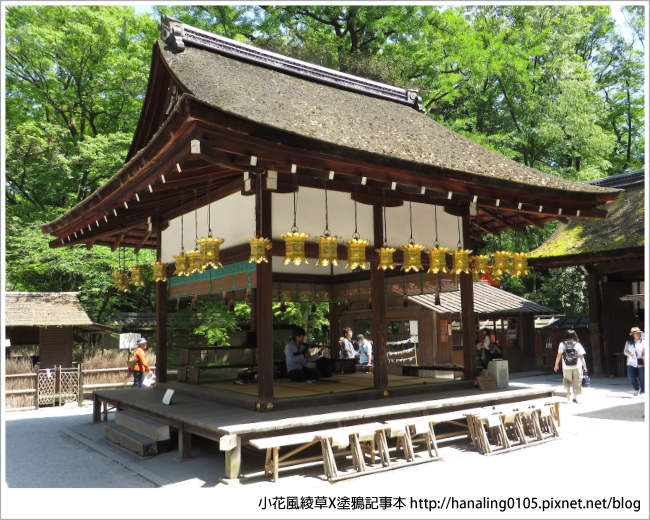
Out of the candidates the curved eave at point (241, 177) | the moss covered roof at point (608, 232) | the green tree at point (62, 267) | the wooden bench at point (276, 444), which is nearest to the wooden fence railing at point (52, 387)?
the green tree at point (62, 267)

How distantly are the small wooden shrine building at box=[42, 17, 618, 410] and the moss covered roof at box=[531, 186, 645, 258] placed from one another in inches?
211

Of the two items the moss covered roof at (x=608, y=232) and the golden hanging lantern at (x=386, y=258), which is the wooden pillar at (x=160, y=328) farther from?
the moss covered roof at (x=608, y=232)

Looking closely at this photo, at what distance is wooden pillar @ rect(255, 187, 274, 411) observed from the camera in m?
7.00

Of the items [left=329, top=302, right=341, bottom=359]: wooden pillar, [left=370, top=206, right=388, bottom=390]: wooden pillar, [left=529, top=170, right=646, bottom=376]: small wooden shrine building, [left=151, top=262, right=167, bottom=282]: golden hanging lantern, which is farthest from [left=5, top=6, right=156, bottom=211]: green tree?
[left=529, top=170, right=646, bottom=376]: small wooden shrine building

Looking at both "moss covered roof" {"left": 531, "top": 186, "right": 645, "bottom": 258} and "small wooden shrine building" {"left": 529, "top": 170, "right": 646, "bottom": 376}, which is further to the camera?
"small wooden shrine building" {"left": 529, "top": 170, "right": 646, "bottom": 376}

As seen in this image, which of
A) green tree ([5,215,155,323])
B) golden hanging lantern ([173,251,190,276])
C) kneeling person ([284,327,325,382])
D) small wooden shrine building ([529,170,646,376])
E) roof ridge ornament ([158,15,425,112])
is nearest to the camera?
golden hanging lantern ([173,251,190,276])

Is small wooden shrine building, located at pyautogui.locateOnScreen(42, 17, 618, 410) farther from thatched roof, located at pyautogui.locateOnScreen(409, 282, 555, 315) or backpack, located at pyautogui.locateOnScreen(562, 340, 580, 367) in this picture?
thatched roof, located at pyautogui.locateOnScreen(409, 282, 555, 315)

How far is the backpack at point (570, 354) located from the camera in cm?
1210

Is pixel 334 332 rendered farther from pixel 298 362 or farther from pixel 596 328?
pixel 596 328

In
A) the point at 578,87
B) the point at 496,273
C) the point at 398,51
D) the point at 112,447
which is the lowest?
the point at 112,447

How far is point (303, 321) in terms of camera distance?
19.7 m

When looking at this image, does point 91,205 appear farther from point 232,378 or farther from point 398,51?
point 398,51

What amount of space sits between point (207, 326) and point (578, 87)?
1822 cm

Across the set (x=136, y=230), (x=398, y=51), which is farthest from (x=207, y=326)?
(x=398, y=51)
